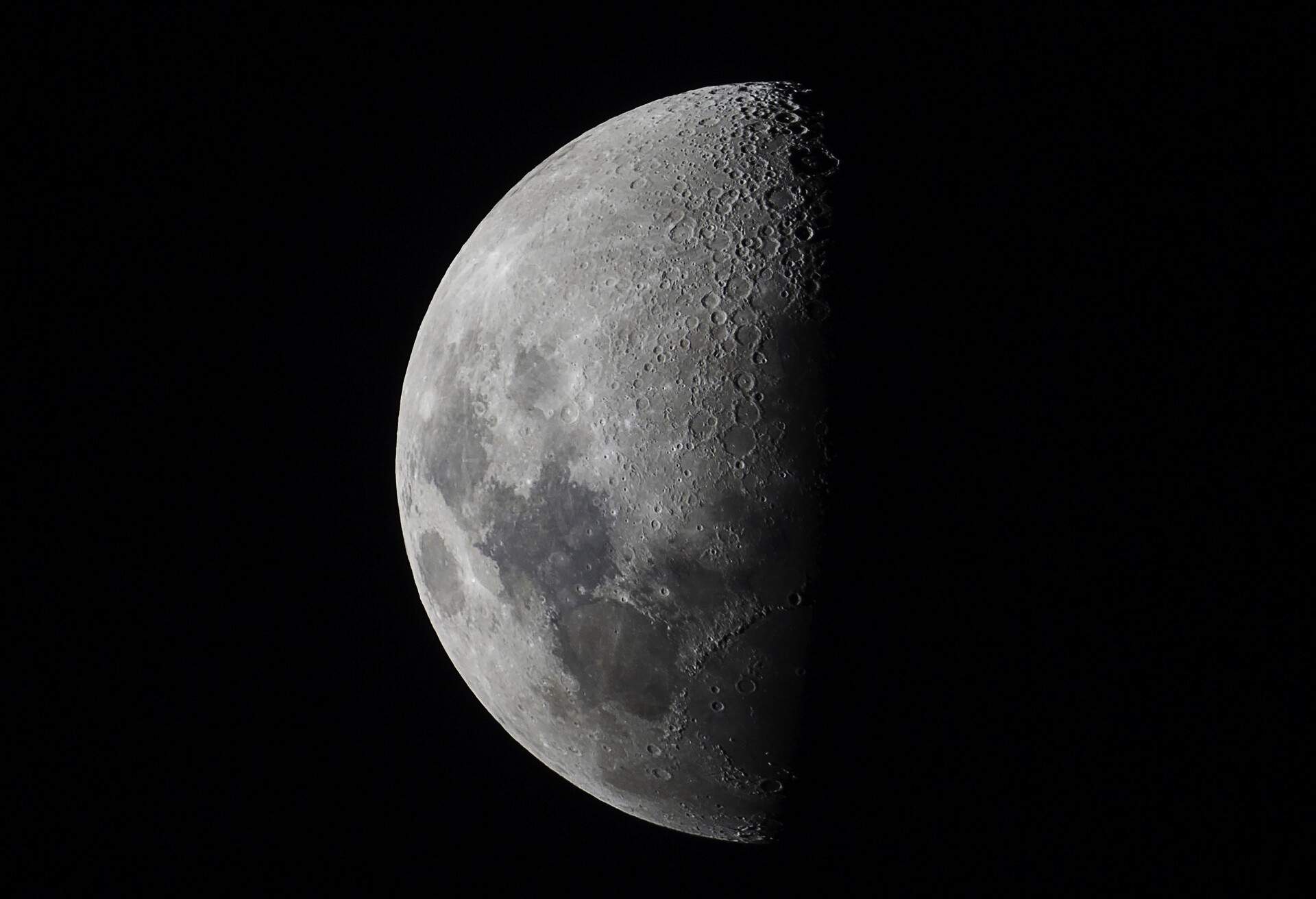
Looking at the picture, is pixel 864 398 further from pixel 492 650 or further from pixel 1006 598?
pixel 492 650

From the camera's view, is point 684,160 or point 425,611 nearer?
point 684,160

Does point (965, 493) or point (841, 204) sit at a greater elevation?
point (841, 204)

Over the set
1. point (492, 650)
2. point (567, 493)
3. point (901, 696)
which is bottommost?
point (492, 650)

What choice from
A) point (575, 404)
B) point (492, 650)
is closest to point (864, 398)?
point (575, 404)

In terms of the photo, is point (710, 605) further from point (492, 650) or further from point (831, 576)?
point (492, 650)

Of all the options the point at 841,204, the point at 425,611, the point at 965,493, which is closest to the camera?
the point at 965,493

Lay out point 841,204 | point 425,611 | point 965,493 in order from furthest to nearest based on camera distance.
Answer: point 425,611, point 841,204, point 965,493
